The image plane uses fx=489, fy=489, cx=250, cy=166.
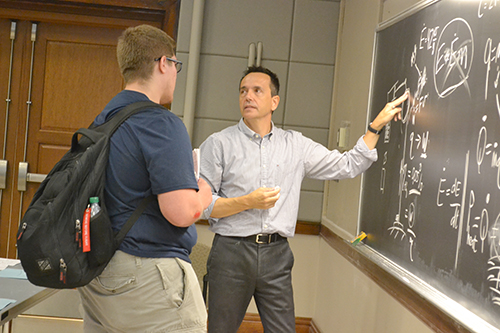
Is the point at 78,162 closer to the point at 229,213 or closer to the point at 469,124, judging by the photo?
the point at 229,213

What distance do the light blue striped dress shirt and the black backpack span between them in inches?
36.5

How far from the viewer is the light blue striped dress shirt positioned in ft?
7.56

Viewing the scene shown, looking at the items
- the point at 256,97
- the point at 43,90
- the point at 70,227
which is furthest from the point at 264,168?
the point at 43,90

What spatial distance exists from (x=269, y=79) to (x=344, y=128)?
872mm

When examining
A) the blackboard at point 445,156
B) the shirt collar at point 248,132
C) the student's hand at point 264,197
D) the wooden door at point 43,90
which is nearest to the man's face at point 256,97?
the shirt collar at point 248,132

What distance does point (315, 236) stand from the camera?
12.6 feet

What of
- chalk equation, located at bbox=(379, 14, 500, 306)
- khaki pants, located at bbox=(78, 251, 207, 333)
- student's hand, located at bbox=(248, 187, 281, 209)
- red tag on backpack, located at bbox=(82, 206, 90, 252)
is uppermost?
chalk equation, located at bbox=(379, 14, 500, 306)

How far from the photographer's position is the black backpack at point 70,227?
1.33m

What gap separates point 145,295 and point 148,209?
10.0 inches

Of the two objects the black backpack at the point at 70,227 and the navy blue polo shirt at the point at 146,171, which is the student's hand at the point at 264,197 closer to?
the navy blue polo shirt at the point at 146,171

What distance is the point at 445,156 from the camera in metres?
1.67

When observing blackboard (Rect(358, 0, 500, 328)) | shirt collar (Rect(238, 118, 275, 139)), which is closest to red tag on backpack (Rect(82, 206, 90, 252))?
blackboard (Rect(358, 0, 500, 328))

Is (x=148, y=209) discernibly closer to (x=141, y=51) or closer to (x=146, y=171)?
(x=146, y=171)

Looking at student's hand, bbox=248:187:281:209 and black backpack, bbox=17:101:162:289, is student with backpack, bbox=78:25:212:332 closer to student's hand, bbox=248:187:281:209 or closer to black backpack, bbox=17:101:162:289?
black backpack, bbox=17:101:162:289
